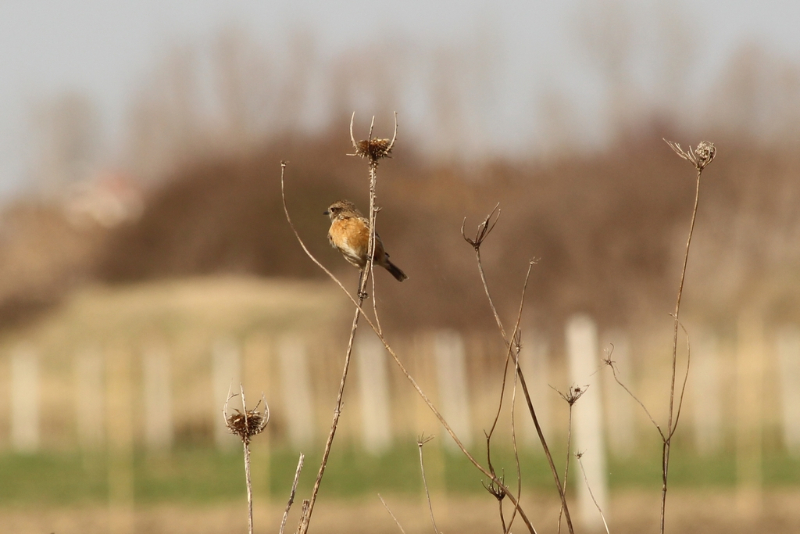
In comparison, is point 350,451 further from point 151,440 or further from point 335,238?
point 335,238

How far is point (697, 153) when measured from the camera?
7.58 feet

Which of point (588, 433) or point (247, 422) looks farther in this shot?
point (588, 433)

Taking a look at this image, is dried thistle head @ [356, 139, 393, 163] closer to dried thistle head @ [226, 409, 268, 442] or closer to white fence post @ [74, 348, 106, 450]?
dried thistle head @ [226, 409, 268, 442]

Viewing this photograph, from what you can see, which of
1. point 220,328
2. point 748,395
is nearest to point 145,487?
point 748,395

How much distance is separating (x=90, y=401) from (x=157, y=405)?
8.75ft

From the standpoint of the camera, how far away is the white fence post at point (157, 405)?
2311 cm

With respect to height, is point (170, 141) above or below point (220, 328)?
above

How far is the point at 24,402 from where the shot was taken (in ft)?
90.2

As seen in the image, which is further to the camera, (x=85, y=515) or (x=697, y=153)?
(x=85, y=515)

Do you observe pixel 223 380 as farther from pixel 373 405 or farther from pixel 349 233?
pixel 349 233

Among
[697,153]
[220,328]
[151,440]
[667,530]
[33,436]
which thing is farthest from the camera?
[220,328]

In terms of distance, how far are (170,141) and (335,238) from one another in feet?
203

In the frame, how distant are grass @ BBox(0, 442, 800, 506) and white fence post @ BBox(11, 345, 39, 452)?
5466mm

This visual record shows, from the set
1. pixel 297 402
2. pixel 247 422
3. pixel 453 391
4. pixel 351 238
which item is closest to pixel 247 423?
pixel 247 422
